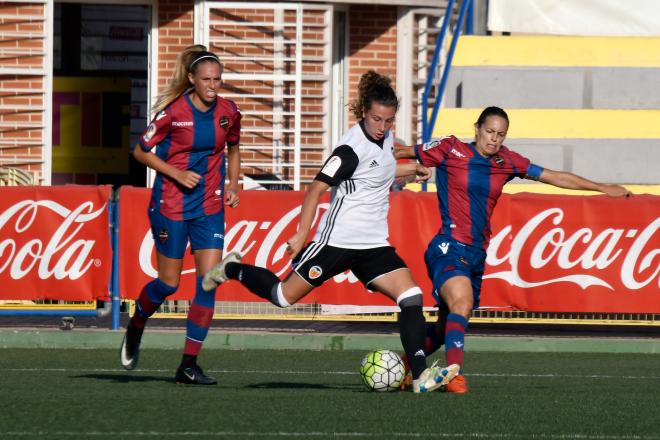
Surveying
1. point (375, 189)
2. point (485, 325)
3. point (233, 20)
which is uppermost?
point (233, 20)

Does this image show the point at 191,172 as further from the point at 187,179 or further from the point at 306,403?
the point at 306,403

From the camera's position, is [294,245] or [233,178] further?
[233,178]

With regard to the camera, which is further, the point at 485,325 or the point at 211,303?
the point at 485,325

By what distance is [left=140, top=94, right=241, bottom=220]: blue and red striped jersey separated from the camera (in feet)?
31.8

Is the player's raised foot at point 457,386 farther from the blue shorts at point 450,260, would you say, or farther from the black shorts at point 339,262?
the black shorts at point 339,262

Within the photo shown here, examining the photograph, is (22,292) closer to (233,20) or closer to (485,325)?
(485,325)

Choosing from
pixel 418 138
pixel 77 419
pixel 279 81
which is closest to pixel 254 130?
pixel 279 81

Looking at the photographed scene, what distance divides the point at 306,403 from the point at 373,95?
1.87 meters

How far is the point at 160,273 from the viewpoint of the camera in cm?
1000

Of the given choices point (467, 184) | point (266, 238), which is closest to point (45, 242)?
point (266, 238)

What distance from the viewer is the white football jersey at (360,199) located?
917cm

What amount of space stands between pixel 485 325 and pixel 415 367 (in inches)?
200

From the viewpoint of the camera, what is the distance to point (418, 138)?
22000 mm

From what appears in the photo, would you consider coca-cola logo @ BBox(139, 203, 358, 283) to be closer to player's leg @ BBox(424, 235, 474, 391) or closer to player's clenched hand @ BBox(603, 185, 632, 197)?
player's leg @ BBox(424, 235, 474, 391)
